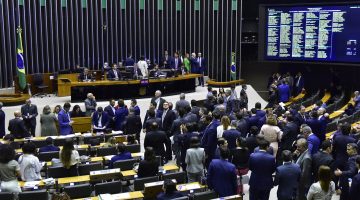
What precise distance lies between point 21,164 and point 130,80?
30.4 ft

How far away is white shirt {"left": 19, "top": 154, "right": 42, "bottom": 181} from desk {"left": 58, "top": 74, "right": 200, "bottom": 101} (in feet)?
27.8

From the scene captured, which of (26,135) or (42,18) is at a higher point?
(42,18)

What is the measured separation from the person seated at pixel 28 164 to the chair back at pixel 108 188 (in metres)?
1.24

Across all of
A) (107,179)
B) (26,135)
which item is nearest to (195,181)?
(107,179)

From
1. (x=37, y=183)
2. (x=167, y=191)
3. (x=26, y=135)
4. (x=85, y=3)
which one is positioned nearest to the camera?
(x=167, y=191)

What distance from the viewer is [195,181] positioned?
8031mm

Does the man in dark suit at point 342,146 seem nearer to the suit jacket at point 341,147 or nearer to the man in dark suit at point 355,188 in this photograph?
the suit jacket at point 341,147

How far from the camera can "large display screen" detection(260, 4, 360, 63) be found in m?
16.9

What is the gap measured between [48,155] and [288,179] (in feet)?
14.5

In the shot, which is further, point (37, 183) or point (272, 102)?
point (272, 102)

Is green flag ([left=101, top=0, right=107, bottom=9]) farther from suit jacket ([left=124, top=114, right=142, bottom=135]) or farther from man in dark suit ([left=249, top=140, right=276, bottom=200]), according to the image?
man in dark suit ([left=249, top=140, right=276, bottom=200])

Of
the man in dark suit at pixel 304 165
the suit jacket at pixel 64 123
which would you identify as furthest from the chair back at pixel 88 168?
the suit jacket at pixel 64 123

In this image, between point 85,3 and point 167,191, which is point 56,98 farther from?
point 167,191

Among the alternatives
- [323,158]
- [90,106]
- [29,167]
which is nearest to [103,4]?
[90,106]
